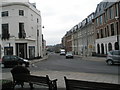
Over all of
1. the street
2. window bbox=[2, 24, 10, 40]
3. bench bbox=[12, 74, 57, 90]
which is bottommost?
the street

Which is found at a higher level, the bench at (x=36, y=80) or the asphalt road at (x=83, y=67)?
the bench at (x=36, y=80)

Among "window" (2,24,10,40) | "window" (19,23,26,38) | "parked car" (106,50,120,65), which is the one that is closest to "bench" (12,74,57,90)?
"parked car" (106,50,120,65)

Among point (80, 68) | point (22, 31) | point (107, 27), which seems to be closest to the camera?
point (80, 68)

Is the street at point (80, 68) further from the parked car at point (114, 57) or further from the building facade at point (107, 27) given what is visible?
the building facade at point (107, 27)

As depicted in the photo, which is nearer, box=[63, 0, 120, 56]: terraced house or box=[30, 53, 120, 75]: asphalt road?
box=[30, 53, 120, 75]: asphalt road

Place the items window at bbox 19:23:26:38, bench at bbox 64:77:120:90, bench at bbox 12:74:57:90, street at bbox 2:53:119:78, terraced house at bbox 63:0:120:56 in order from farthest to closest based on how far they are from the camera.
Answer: window at bbox 19:23:26:38 < terraced house at bbox 63:0:120:56 < street at bbox 2:53:119:78 < bench at bbox 12:74:57:90 < bench at bbox 64:77:120:90

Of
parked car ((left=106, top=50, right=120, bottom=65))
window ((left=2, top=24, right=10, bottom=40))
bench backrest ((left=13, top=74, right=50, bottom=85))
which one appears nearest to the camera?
bench backrest ((left=13, top=74, right=50, bottom=85))

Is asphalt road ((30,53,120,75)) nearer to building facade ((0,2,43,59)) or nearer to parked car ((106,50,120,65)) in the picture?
parked car ((106,50,120,65))

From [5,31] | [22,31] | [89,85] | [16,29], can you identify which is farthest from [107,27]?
[89,85]

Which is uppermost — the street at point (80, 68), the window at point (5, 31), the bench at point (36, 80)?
the window at point (5, 31)

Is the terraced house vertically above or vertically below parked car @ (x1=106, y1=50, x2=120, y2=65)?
above

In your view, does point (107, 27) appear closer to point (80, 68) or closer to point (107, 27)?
point (107, 27)

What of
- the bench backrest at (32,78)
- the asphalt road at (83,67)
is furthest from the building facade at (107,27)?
the bench backrest at (32,78)

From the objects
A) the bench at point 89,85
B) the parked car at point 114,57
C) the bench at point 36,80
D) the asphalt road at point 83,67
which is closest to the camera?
the bench at point 89,85
